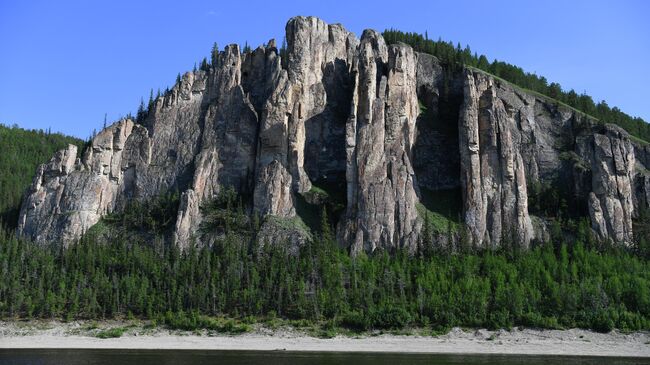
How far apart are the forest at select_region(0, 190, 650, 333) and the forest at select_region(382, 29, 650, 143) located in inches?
1820

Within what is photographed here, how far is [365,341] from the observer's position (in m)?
92.1

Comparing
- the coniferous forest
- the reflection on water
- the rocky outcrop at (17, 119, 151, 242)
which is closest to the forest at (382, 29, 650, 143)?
the coniferous forest

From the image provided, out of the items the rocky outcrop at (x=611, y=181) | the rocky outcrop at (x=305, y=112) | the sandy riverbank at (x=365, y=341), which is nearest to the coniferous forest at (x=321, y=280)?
the sandy riverbank at (x=365, y=341)

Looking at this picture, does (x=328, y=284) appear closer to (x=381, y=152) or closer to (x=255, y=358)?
(x=255, y=358)

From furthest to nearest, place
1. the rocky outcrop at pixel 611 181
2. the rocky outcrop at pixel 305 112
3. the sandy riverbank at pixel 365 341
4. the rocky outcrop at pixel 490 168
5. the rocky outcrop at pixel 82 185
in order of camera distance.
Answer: the rocky outcrop at pixel 305 112
the rocky outcrop at pixel 82 185
the rocky outcrop at pixel 611 181
the rocky outcrop at pixel 490 168
the sandy riverbank at pixel 365 341

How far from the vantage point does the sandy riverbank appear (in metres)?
87.1

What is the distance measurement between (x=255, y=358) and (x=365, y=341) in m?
20.4

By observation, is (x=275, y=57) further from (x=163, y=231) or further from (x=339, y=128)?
(x=163, y=231)

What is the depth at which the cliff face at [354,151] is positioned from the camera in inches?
5335

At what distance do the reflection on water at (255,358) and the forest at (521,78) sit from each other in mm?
97337

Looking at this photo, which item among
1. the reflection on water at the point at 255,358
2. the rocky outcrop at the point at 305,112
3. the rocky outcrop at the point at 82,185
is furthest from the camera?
→ the rocky outcrop at the point at 305,112

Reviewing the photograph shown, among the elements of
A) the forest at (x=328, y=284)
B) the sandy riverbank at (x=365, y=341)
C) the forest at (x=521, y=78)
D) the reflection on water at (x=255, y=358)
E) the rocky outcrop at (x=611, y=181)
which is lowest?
the reflection on water at (x=255, y=358)

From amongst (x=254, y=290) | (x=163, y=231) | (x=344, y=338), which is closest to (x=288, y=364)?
(x=344, y=338)

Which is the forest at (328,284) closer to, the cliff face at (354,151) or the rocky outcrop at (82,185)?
the cliff face at (354,151)
